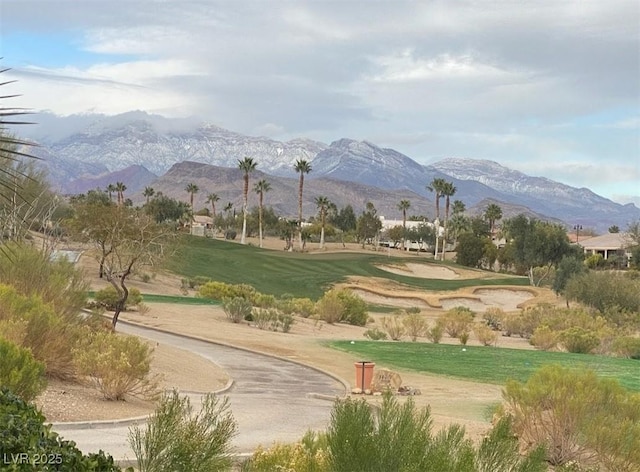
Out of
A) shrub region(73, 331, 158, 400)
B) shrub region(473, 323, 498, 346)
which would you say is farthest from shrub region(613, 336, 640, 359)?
shrub region(73, 331, 158, 400)

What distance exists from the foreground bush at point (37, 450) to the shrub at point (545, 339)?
32870 mm

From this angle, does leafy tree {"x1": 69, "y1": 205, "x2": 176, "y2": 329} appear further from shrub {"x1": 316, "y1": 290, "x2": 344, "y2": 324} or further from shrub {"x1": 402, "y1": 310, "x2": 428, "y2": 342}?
shrub {"x1": 402, "y1": 310, "x2": 428, "y2": 342}

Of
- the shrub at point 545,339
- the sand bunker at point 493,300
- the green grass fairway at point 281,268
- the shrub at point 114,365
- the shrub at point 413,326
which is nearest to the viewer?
the shrub at point 114,365

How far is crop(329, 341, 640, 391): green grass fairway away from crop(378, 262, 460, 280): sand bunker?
6043 cm

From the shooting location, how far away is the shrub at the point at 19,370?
11.4 metres

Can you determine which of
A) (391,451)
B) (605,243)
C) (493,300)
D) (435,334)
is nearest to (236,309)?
(435,334)

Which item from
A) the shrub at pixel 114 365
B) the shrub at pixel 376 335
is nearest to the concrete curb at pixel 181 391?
the shrub at pixel 114 365

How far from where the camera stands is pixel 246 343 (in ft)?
104

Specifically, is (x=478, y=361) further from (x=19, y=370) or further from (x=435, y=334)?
(x=19, y=370)

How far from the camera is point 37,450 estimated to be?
5.05 m

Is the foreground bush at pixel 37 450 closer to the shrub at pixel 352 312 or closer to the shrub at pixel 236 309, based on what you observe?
the shrub at pixel 236 309

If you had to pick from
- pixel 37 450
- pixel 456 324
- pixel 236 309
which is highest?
pixel 37 450

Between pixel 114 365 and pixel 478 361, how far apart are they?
652 inches

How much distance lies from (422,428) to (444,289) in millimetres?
73353
